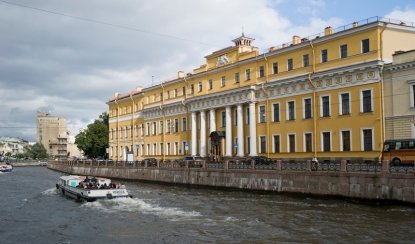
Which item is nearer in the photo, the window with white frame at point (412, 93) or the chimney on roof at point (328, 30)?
the window with white frame at point (412, 93)

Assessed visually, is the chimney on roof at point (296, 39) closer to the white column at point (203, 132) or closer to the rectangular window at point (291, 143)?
the rectangular window at point (291, 143)

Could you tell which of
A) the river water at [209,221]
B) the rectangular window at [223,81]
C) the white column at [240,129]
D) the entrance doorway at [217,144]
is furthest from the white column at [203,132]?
the river water at [209,221]

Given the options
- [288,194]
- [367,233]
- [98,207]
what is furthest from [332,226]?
[98,207]

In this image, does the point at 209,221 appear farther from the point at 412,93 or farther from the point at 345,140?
the point at 345,140

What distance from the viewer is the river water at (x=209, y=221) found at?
18.5 m

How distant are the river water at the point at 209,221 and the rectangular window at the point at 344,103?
11.0m

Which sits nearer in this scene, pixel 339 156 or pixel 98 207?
pixel 98 207

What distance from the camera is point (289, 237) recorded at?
59.4 ft

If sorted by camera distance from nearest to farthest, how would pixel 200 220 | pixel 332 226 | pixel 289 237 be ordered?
pixel 289 237, pixel 332 226, pixel 200 220

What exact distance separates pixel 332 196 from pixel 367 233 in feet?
32.9

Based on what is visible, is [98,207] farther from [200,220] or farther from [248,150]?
[248,150]

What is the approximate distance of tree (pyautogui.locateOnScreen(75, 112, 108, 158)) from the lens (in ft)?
295

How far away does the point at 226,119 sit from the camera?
2010 inches

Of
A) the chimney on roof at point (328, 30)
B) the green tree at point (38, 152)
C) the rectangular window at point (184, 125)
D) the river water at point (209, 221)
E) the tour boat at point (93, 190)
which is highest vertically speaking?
the chimney on roof at point (328, 30)
